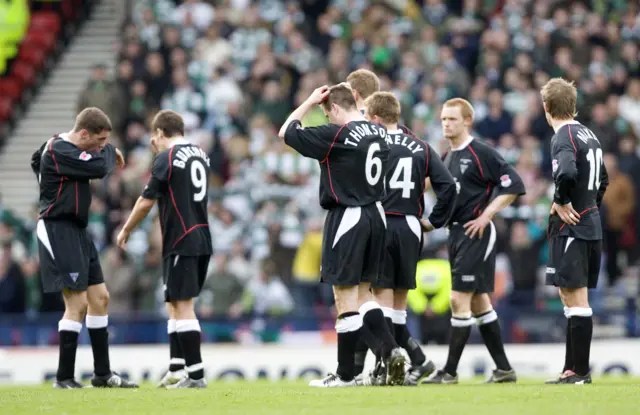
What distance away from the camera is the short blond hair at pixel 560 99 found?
11.2 metres

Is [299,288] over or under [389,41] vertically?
under

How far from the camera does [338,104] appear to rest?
10.6 m

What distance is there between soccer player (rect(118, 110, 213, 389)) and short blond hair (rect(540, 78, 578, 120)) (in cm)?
326

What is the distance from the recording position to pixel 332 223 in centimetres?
1051

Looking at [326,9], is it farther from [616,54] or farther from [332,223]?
[332,223]

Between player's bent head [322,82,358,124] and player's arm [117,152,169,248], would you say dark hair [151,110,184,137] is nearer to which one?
player's arm [117,152,169,248]

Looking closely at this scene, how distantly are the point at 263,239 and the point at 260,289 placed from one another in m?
1.28

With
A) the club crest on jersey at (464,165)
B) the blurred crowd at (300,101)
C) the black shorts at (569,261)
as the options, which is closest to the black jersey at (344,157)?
the club crest on jersey at (464,165)

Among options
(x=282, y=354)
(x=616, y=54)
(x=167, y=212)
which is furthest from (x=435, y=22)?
(x=167, y=212)

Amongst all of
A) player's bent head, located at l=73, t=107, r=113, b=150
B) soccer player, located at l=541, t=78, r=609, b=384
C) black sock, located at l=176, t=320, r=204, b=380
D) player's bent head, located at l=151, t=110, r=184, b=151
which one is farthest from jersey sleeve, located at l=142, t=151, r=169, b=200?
soccer player, located at l=541, t=78, r=609, b=384

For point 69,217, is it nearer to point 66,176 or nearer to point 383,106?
point 66,176

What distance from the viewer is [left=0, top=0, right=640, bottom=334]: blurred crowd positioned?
1798 cm

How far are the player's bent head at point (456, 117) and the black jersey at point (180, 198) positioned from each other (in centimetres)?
238

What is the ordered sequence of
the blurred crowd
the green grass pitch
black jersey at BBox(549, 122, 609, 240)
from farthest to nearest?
1. the blurred crowd
2. black jersey at BBox(549, 122, 609, 240)
3. the green grass pitch
